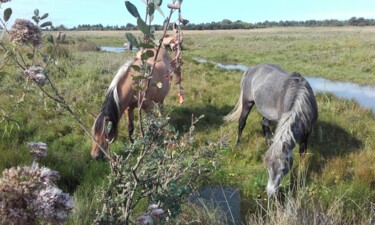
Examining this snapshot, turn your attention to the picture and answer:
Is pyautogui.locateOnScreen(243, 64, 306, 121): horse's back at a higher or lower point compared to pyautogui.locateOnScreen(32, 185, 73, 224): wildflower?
lower

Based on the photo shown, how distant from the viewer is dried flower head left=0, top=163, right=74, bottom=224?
42.1 inches

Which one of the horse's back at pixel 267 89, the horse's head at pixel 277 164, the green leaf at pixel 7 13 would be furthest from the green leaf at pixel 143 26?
the horse's back at pixel 267 89

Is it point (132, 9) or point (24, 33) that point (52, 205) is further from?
point (24, 33)

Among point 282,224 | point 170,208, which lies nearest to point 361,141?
point 282,224

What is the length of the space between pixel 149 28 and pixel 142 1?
11 cm

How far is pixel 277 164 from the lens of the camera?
4.06m

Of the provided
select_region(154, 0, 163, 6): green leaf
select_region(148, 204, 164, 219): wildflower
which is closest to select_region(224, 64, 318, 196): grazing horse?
select_region(148, 204, 164, 219): wildflower

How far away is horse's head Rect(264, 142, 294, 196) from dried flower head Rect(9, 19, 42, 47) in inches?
117

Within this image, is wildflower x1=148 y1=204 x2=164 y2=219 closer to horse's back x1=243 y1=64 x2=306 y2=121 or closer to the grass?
the grass

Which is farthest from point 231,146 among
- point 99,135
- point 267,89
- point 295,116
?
point 99,135

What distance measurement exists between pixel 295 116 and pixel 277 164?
2.84ft

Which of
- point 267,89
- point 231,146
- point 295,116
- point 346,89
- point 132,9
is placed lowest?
point 346,89

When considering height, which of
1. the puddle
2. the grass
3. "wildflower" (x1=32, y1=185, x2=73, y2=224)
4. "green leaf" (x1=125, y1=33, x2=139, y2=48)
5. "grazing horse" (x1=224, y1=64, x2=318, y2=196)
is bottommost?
the puddle

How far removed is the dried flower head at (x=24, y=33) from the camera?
170 cm
